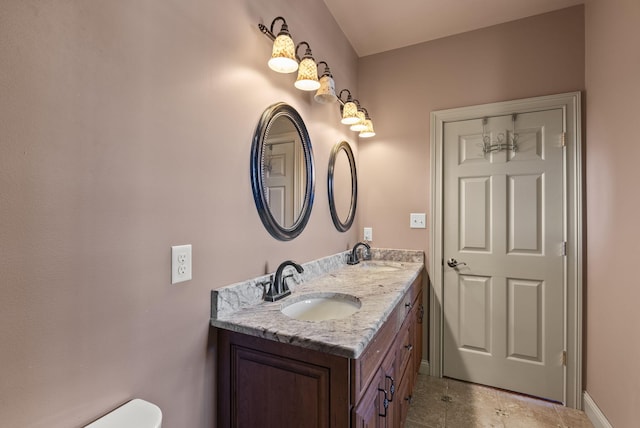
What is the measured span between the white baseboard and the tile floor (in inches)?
1.5

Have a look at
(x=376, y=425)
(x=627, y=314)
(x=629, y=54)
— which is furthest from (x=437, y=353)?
(x=629, y=54)

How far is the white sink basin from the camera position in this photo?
1.40 m

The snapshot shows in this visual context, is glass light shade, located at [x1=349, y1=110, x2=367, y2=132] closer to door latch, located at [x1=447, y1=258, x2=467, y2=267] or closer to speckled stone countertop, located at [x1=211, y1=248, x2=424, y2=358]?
speckled stone countertop, located at [x1=211, y1=248, x2=424, y2=358]

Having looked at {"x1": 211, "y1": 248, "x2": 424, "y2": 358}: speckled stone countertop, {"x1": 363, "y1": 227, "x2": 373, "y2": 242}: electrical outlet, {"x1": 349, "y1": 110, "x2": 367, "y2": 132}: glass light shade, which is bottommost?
{"x1": 211, "y1": 248, "x2": 424, "y2": 358}: speckled stone countertop

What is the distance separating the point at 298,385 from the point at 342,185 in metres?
1.58

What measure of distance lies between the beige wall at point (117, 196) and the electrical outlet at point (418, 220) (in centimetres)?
158

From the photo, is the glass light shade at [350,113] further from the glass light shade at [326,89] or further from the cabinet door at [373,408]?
the cabinet door at [373,408]

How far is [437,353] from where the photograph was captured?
7.75 feet

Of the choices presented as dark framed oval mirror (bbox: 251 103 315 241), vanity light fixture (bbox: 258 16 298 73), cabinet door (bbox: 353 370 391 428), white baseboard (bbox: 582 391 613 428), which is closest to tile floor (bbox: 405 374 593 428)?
white baseboard (bbox: 582 391 613 428)

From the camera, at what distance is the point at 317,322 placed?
1.10 m

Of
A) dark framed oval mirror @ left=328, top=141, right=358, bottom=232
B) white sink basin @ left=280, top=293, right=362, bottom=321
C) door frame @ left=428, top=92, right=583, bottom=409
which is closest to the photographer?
white sink basin @ left=280, top=293, right=362, bottom=321

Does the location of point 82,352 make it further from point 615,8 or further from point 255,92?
point 615,8

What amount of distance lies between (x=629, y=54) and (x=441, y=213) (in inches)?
52.8

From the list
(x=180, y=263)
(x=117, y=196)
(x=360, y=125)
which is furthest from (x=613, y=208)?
(x=117, y=196)
